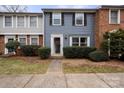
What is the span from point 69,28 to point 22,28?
5.65 metres

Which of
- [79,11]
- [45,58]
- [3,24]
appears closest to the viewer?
[45,58]

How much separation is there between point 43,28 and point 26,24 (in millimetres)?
2743

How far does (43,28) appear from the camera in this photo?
22688 millimetres

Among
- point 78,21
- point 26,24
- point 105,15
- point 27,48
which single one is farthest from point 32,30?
point 105,15

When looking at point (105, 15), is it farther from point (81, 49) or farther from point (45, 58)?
point (45, 58)

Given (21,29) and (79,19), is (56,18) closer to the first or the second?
(79,19)

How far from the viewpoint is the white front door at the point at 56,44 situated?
73.5 feet

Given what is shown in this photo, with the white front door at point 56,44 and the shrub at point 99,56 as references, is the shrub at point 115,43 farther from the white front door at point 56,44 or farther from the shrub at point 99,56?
the white front door at point 56,44

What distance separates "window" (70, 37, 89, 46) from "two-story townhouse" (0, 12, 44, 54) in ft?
12.7

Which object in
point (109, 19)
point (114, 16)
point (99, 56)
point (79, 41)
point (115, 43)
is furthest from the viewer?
point (79, 41)

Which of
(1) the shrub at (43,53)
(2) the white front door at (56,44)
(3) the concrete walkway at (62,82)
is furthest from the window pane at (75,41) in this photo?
(3) the concrete walkway at (62,82)

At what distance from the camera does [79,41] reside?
2239cm

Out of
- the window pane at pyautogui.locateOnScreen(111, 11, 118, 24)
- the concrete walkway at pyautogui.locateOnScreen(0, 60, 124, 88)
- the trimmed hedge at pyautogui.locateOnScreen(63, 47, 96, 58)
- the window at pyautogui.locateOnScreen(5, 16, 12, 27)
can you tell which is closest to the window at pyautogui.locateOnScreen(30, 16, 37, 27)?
the window at pyautogui.locateOnScreen(5, 16, 12, 27)

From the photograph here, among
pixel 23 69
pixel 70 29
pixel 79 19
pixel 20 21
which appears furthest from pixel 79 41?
pixel 23 69
